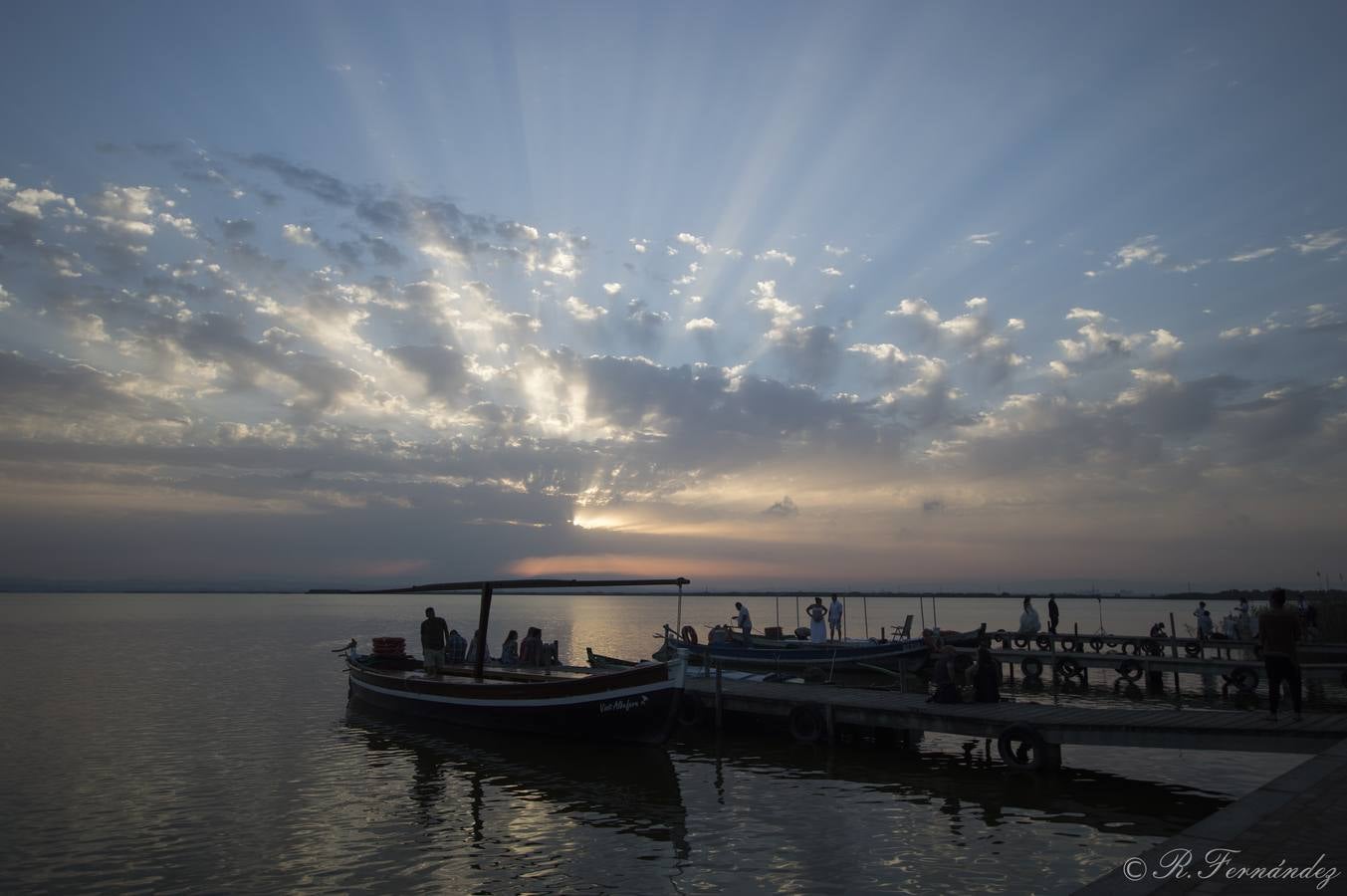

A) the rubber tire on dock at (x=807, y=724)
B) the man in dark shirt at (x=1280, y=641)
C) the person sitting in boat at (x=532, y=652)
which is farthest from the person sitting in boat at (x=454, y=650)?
the man in dark shirt at (x=1280, y=641)

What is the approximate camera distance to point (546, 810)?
1661 centimetres

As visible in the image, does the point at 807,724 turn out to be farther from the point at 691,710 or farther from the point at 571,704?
the point at 571,704

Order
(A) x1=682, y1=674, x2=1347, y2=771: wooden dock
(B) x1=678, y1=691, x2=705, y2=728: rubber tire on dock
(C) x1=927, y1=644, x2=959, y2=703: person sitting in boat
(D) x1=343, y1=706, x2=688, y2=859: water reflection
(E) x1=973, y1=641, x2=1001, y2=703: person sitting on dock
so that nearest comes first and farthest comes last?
(A) x1=682, y1=674, x2=1347, y2=771: wooden dock → (D) x1=343, y1=706, x2=688, y2=859: water reflection → (C) x1=927, y1=644, x2=959, y2=703: person sitting in boat → (E) x1=973, y1=641, x2=1001, y2=703: person sitting on dock → (B) x1=678, y1=691, x2=705, y2=728: rubber tire on dock

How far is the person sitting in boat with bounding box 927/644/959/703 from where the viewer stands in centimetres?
2036

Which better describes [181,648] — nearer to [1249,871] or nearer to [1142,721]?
[1142,721]

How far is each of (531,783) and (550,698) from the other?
332 centimetres

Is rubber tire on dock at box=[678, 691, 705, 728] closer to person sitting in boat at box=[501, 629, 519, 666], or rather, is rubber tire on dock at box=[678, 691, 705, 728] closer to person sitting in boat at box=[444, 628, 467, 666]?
person sitting in boat at box=[501, 629, 519, 666]

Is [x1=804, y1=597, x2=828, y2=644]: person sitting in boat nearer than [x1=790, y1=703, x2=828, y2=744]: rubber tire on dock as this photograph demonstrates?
No

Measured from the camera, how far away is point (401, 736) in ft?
82.6

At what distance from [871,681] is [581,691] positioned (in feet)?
61.9

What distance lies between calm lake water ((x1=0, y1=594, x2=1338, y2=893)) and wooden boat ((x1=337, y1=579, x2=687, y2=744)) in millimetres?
707

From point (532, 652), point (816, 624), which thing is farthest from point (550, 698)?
point (816, 624)

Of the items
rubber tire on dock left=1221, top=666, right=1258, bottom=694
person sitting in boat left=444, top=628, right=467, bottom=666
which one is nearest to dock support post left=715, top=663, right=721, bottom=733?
person sitting in boat left=444, top=628, right=467, bottom=666

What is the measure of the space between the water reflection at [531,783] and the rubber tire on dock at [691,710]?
2918mm
